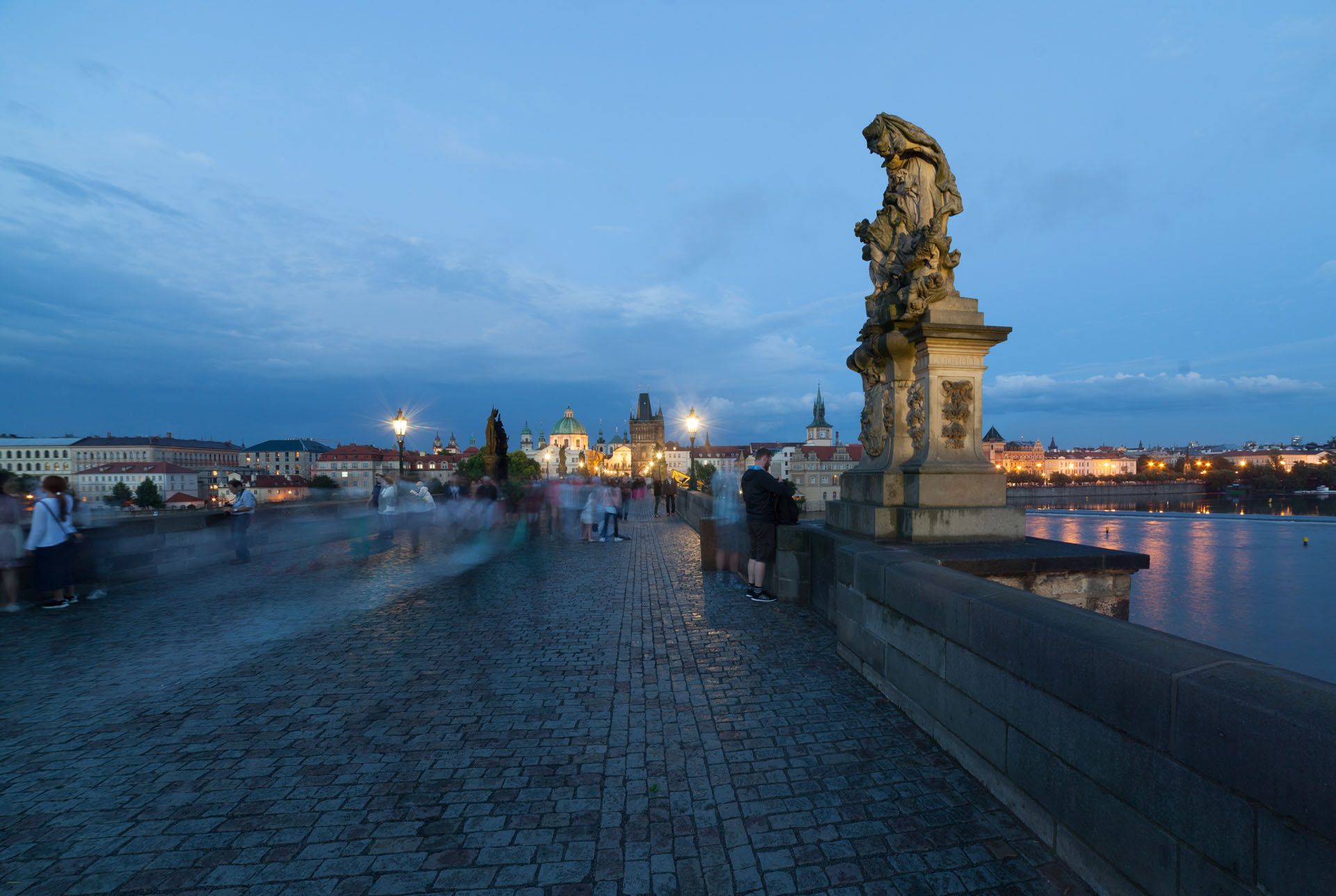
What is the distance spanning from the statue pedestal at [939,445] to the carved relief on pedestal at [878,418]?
5 cm

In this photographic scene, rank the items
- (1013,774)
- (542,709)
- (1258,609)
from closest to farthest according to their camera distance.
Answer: (1013,774), (542,709), (1258,609)

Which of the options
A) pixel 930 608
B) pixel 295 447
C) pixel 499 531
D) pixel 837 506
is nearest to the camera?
pixel 930 608

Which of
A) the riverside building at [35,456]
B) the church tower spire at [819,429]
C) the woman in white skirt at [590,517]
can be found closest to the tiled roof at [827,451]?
the church tower spire at [819,429]

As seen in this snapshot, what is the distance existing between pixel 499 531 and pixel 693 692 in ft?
47.2

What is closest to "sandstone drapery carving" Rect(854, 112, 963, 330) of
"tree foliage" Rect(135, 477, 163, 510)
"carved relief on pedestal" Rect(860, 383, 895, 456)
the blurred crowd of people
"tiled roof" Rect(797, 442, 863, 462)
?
"carved relief on pedestal" Rect(860, 383, 895, 456)

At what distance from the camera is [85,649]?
6.19 meters

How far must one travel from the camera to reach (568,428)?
18250 centimetres

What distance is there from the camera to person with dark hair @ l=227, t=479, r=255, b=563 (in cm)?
1234

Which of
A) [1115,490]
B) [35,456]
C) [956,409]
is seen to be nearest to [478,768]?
[956,409]

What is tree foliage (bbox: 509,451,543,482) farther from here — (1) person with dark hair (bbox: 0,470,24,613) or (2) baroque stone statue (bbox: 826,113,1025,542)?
(2) baroque stone statue (bbox: 826,113,1025,542)

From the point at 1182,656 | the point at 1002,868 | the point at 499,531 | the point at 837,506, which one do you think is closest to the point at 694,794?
the point at 1002,868

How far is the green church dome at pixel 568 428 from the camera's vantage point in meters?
182

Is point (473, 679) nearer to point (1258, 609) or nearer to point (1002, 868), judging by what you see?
point (1002, 868)

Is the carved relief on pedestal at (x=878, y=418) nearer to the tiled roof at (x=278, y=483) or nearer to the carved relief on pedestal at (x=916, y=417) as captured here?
the carved relief on pedestal at (x=916, y=417)
